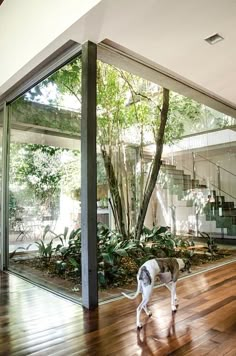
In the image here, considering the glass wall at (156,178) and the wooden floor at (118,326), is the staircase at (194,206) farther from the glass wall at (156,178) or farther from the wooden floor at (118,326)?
the wooden floor at (118,326)

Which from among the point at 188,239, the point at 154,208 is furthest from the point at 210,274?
the point at 154,208

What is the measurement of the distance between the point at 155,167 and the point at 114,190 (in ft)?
3.43

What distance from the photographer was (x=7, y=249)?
490 centimetres

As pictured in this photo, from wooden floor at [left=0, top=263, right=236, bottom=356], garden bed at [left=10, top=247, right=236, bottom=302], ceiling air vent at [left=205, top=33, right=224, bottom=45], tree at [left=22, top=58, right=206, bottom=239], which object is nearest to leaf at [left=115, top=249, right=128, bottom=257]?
garden bed at [left=10, top=247, right=236, bottom=302]

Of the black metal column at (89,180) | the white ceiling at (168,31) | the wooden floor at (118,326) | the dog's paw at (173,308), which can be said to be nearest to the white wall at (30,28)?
the white ceiling at (168,31)

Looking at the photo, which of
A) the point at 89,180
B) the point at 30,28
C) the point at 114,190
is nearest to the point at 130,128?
the point at 114,190

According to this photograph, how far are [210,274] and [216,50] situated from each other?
10.4 ft

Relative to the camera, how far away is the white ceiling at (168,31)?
9.16ft

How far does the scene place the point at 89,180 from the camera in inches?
125

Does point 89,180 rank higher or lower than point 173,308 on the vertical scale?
higher

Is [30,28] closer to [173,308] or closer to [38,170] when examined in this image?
[38,170]

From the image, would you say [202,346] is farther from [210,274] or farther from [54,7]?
[54,7]

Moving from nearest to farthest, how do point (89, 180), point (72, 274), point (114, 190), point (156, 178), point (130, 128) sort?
Result: 1. point (89, 180)
2. point (72, 274)
3. point (114, 190)
4. point (130, 128)
5. point (156, 178)

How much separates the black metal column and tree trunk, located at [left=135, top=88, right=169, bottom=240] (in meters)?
1.72
